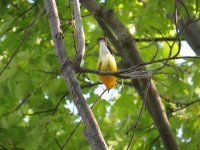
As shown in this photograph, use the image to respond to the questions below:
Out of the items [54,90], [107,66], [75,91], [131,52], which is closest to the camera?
[75,91]

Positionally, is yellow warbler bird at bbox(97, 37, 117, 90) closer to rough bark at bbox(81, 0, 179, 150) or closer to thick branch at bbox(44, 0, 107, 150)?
thick branch at bbox(44, 0, 107, 150)

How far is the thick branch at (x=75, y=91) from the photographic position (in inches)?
53.1

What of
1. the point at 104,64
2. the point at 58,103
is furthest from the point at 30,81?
the point at 104,64

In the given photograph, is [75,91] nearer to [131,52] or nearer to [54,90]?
[131,52]

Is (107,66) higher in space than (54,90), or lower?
higher

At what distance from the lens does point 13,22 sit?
3.90 metres

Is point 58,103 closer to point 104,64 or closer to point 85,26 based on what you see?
point 85,26

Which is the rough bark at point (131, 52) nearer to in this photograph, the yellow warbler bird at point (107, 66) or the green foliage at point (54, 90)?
the green foliage at point (54, 90)

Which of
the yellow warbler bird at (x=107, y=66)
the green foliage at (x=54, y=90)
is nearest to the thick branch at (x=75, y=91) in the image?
the yellow warbler bird at (x=107, y=66)

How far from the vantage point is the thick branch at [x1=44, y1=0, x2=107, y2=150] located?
1349 mm

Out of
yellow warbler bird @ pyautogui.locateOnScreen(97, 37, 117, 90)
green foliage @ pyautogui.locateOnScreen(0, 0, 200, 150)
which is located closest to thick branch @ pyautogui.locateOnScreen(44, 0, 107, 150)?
yellow warbler bird @ pyautogui.locateOnScreen(97, 37, 117, 90)

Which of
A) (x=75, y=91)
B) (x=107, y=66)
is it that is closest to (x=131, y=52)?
(x=107, y=66)

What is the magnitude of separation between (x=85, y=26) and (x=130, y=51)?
53.7 inches

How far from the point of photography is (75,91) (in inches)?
56.1
